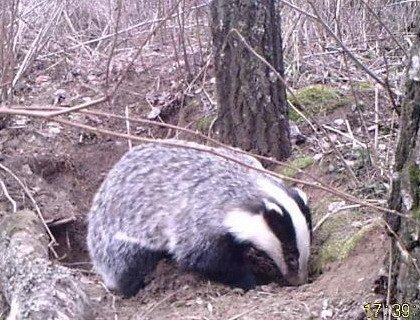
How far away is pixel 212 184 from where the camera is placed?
4172mm

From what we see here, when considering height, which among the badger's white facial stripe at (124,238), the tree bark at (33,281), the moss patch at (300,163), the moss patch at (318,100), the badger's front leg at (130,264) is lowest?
the badger's front leg at (130,264)

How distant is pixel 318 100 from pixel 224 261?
188 centimetres

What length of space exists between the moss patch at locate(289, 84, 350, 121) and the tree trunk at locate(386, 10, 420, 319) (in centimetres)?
279

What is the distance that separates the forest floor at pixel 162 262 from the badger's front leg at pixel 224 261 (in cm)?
6

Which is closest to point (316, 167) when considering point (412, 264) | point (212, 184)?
point (212, 184)

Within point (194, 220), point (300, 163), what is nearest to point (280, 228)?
point (194, 220)

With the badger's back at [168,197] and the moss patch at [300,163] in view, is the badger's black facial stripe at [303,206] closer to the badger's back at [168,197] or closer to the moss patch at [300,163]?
the badger's back at [168,197]

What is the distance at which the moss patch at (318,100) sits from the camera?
5480mm

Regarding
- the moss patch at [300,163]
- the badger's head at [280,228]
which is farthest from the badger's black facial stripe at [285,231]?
the moss patch at [300,163]

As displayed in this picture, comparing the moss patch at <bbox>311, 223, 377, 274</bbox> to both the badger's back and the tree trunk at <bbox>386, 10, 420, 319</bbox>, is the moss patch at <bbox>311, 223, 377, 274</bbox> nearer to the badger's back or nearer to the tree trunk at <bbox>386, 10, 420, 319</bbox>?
the badger's back

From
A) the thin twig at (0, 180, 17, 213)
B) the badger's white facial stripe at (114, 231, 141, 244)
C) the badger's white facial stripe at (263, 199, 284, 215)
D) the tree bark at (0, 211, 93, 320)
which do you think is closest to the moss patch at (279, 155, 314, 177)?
the badger's white facial stripe at (263, 199, 284, 215)

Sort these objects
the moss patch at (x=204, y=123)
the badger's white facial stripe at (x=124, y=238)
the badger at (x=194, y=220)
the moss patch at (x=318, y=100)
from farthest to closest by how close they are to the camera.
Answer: the moss patch at (x=204, y=123), the moss patch at (x=318, y=100), the badger's white facial stripe at (x=124, y=238), the badger at (x=194, y=220)

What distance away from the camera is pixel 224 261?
4.04m

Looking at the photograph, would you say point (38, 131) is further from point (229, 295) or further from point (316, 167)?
point (229, 295)
